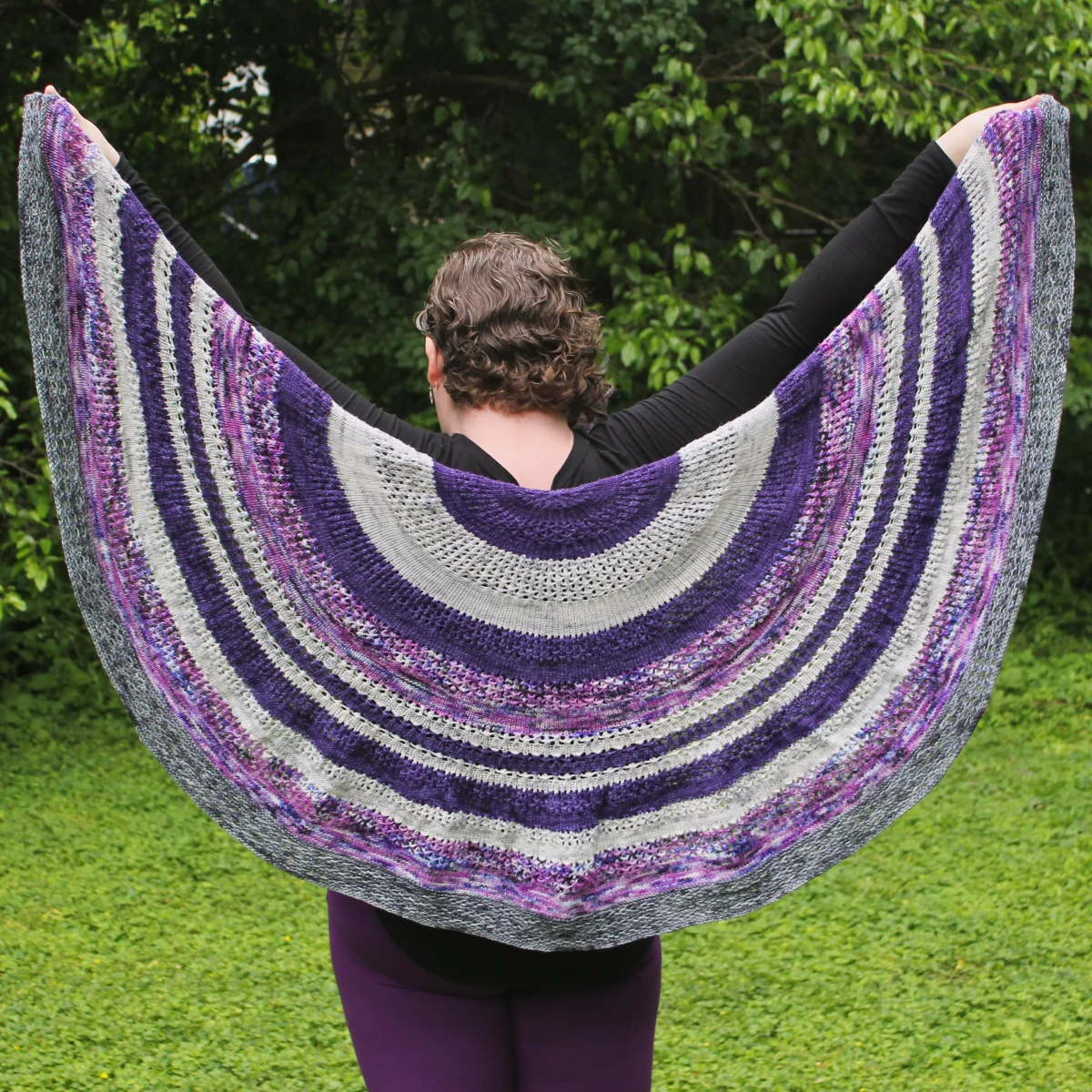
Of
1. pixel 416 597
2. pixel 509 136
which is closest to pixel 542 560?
pixel 416 597

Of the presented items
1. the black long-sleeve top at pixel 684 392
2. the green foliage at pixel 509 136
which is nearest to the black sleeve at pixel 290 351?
the black long-sleeve top at pixel 684 392

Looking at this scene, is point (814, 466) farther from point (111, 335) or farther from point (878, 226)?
point (111, 335)

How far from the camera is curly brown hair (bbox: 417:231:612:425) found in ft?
5.25

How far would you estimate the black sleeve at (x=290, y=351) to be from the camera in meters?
1.63

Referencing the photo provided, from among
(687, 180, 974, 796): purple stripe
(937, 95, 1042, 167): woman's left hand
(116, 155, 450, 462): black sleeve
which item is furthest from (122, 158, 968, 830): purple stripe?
(937, 95, 1042, 167): woman's left hand

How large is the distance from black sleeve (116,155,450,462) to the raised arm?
23 centimetres

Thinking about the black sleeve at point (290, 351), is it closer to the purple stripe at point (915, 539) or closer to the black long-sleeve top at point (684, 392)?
the black long-sleeve top at point (684, 392)

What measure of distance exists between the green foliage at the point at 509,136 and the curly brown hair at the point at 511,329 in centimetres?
320

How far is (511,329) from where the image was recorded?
5.25ft

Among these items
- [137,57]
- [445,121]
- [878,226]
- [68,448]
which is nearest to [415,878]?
[68,448]

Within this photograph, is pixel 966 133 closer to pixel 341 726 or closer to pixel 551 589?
pixel 551 589

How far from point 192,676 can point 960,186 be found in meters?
1.12

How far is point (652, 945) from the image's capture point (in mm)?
1737

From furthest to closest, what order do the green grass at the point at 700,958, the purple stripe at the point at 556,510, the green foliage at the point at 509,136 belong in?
the green foliage at the point at 509,136
the green grass at the point at 700,958
the purple stripe at the point at 556,510
